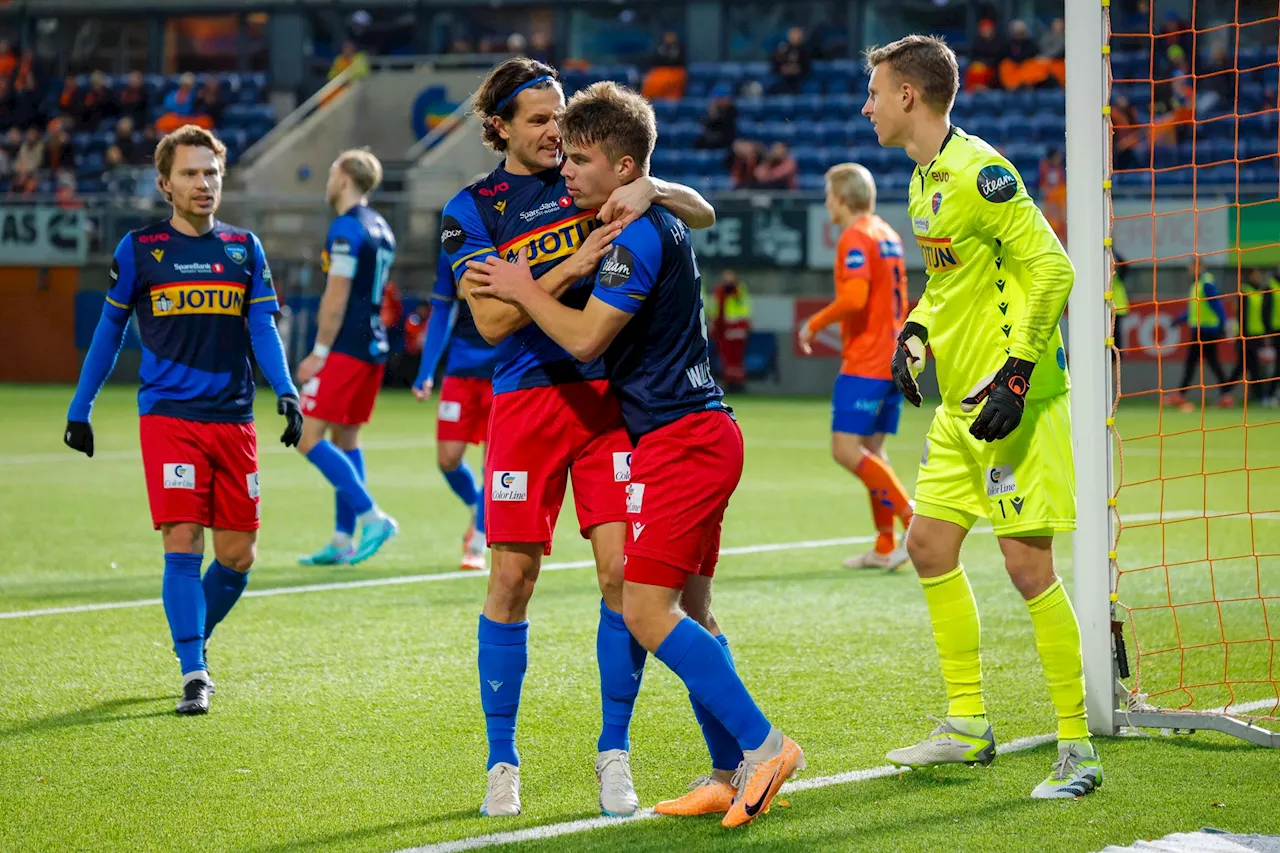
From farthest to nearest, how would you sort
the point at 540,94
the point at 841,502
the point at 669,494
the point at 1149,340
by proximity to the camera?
1. the point at 1149,340
2. the point at 841,502
3. the point at 540,94
4. the point at 669,494

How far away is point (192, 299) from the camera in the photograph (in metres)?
5.43

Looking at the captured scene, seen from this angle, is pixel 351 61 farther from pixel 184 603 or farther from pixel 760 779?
pixel 760 779

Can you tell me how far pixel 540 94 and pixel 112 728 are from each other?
253 cm

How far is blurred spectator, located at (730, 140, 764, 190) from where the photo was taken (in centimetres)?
2483

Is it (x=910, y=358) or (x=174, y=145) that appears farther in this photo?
(x=174, y=145)

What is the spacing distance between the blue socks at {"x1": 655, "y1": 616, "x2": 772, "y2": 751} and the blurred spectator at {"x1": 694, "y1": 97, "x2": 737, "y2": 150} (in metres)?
22.8

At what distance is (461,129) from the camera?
27.3 metres

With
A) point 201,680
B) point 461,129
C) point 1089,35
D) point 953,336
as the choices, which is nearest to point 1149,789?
point 953,336

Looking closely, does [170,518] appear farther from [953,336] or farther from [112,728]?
[953,336]

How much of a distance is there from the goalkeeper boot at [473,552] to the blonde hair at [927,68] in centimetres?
468

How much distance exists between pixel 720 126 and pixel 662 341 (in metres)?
22.8

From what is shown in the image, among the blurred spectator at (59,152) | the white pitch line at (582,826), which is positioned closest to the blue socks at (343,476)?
the white pitch line at (582,826)

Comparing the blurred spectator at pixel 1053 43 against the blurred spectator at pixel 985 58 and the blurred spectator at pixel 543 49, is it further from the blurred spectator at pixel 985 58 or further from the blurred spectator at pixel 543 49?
the blurred spectator at pixel 543 49

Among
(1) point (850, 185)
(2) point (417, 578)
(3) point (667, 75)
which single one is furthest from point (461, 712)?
(3) point (667, 75)
